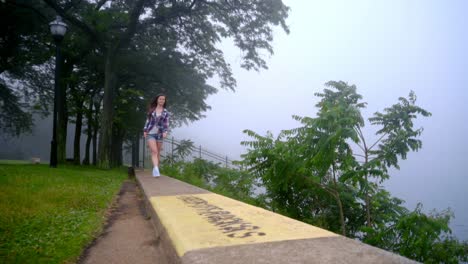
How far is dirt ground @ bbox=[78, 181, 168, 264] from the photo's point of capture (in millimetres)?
2179

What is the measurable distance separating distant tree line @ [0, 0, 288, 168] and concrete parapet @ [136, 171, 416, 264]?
10.4 metres

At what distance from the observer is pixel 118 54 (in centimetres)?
1478

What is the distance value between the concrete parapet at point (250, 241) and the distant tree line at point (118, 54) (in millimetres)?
10355

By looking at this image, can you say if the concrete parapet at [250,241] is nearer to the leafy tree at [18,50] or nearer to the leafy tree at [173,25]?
the leafy tree at [173,25]

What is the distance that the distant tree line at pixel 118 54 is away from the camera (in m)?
13.2

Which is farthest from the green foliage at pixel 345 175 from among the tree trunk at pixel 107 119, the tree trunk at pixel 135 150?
the tree trunk at pixel 135 150

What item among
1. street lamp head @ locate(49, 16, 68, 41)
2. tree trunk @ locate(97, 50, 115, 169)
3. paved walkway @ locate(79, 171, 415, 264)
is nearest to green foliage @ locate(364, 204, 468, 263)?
paved walkway @ locate(79, 171, 415, 264)

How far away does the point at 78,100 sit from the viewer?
16.7 metres

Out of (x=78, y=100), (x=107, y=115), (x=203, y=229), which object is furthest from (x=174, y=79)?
(x=203, y=229)

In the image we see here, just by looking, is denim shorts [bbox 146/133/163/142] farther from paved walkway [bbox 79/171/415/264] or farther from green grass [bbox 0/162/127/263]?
paved walkway [bbox 79/171/415/264]

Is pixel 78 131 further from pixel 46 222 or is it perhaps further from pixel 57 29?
pixel 46 222

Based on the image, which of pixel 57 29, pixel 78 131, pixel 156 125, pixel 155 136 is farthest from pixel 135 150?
pixel 156 125

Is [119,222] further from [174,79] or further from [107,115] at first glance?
[174,79]

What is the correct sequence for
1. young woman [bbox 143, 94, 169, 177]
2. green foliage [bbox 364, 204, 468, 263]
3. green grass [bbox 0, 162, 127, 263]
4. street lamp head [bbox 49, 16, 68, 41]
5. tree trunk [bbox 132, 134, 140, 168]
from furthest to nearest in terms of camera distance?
tree trunk [bbox 132, 134, 140, 168] → street lamp head [bbox 49, 16, 68, 41] → young woman [bbox 143, 94, 169, 177] → green foliage [bbox 364, 204, 468, 263] → green grass [bbox 0, 162, 127, 263]
